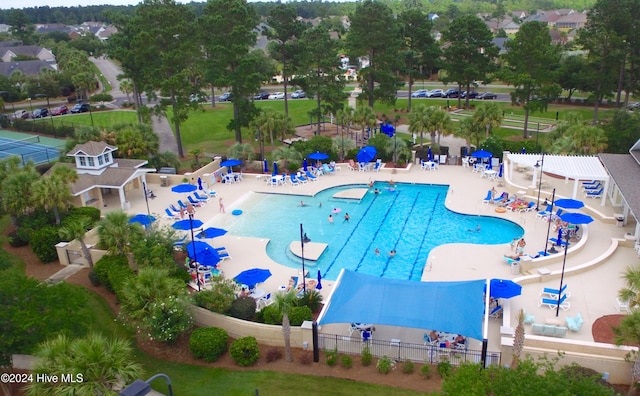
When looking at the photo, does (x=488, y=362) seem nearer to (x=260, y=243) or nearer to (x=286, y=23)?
(x=260, y=243)

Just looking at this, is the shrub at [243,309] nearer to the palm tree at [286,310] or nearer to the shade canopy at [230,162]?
the palm tree at [286,310]

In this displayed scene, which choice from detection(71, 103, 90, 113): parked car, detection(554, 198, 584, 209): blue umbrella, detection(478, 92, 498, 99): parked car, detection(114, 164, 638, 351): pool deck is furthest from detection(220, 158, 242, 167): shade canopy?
detection(478, 92, 498, 99): parked car

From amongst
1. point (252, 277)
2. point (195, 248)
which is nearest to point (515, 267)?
point (252, 277)

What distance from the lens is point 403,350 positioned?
17.6 meters

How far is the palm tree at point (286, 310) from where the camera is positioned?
55.4 feet

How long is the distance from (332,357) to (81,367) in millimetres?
8068

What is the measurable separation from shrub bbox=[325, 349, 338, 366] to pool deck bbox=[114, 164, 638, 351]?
146cm

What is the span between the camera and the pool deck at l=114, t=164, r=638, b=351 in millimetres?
19578

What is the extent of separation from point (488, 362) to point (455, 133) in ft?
86.3

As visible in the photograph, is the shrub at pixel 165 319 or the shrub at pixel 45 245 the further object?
the shrub at pixel 45 245

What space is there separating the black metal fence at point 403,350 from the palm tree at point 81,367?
7.08 m

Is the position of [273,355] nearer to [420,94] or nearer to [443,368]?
[443,368]

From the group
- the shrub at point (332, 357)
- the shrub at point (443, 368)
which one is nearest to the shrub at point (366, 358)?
the shrub at point (332, 357)

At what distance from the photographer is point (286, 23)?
158ft
